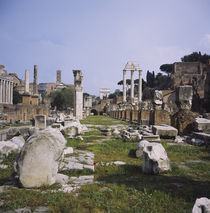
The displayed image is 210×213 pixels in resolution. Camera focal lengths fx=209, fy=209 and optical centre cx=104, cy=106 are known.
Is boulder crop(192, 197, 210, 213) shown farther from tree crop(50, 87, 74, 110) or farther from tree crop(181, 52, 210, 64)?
tree crop(181, 52, 210, 64)

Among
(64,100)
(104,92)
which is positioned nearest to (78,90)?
(64,100)

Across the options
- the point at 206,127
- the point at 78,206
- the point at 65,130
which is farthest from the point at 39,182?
the point at 206,127

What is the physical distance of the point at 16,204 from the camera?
2.40m

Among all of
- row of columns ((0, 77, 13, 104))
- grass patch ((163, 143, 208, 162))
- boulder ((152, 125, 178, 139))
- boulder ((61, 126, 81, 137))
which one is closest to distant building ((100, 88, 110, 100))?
row of columns ((0, 77, 13, 104))

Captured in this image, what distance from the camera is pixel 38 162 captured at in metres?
3.01

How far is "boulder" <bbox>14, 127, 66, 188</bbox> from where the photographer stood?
2.97 m

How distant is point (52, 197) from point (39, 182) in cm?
49

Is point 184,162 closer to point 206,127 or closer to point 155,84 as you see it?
point 206,127

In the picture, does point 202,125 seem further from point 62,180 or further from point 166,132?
point 62,180

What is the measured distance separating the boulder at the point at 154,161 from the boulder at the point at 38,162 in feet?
5.48

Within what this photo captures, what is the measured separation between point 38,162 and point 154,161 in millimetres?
2034

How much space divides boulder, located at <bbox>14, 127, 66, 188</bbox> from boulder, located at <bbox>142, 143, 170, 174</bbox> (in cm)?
167

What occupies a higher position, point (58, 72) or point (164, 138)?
point (58, 72)

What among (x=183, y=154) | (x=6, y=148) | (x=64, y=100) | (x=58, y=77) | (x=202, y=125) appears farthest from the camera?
(x=58, y=77)
